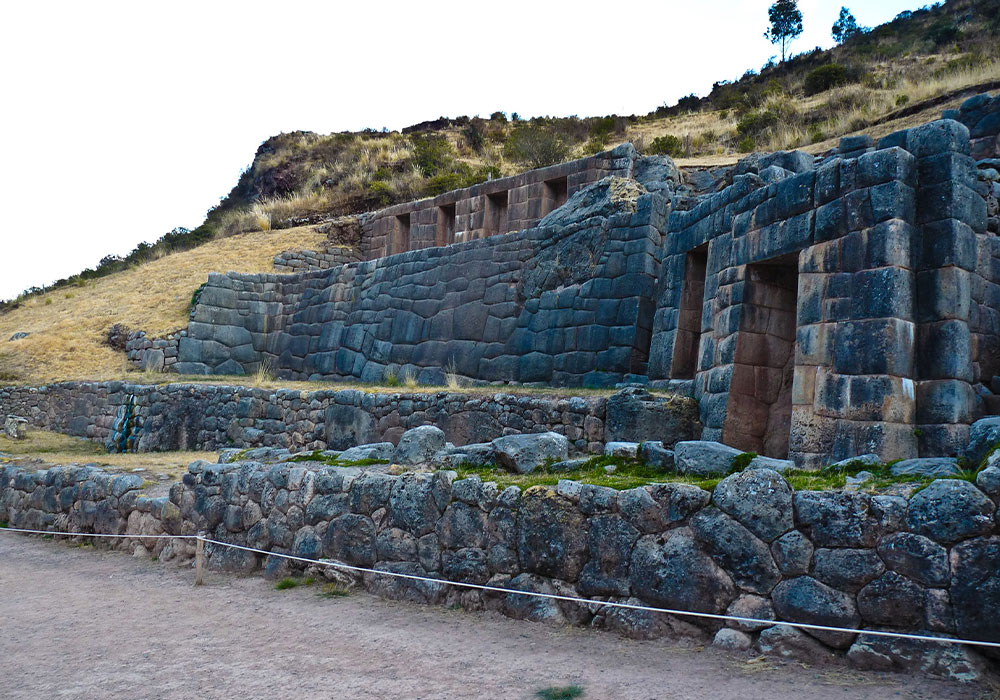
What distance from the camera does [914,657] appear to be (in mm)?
3738

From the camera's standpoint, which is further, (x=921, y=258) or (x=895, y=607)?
(x=921, y=258)

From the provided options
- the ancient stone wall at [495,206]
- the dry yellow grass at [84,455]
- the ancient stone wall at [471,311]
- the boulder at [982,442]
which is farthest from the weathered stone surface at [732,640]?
the ancient stone wall at [495,206]

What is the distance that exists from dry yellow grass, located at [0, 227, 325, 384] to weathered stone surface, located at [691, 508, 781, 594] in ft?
56.3

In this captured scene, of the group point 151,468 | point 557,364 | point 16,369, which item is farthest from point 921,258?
point 16,369

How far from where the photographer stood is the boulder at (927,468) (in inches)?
172

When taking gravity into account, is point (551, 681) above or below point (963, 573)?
below

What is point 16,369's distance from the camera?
1978 centimetres

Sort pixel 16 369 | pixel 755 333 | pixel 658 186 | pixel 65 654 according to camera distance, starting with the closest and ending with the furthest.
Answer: pixel 65 654 → pixel 755 333 → pixel 658 186 → pixel 16 369

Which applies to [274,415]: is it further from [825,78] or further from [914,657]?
[825,78]

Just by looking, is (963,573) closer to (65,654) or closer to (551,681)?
(551,681)

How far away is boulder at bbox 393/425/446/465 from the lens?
22.3ft

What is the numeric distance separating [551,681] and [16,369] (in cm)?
2015

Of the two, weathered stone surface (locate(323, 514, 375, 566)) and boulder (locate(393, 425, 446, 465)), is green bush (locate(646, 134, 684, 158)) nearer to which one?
boulder (locate(393, 425, 446, 465))

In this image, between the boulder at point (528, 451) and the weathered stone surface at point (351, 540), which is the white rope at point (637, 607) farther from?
the boulder at point (528, 451)
